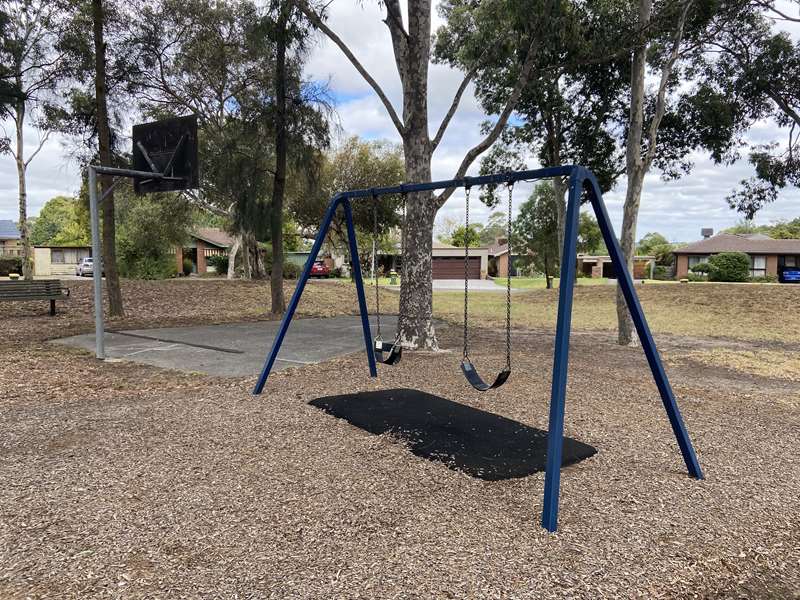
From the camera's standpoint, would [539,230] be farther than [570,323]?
Yes

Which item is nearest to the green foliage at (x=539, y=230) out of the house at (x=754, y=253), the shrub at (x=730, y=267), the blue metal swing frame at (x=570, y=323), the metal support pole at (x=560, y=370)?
the shrub at (x=730, y=267)

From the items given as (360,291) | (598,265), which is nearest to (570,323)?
(360,291)

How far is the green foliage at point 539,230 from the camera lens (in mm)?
28203

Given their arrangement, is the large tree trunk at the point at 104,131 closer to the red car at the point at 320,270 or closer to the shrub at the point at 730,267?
the red car at the point at 320,270

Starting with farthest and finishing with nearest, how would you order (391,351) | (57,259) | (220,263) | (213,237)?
(213,237) < (57,259) < (220,263) < (391,351)

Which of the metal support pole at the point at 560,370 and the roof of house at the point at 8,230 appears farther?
the roof of house at the point at 8,230

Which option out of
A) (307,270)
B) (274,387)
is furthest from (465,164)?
(274,387)

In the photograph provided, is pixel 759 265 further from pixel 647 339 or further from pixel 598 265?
pixel 647 339

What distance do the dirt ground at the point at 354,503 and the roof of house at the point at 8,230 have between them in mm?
62812

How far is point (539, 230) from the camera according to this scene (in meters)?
29.0

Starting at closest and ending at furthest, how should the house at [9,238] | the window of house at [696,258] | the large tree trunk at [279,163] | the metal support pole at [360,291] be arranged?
the metal support pole at [360,291], the large tree trunk at [279,163], the window of house at [696,258], the house at [9,238]

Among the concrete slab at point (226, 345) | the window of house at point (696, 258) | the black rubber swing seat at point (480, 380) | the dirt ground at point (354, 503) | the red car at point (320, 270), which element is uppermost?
the window of house at point (696, 258)

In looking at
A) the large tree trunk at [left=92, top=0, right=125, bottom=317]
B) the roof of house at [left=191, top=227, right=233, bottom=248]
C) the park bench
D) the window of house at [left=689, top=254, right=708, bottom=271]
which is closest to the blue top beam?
the large tree trunk at [left=92, top=0, right=125, bottom=317]

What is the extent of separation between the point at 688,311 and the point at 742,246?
27.8 m
